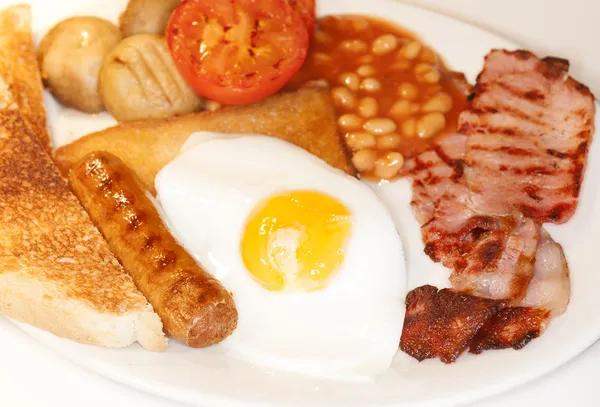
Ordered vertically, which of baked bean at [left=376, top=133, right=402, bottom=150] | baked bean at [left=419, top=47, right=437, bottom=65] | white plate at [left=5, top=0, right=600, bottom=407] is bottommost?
white plate at [left=5, top=0, right=600, bottom=407]

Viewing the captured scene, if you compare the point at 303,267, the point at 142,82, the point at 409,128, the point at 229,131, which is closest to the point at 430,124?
the point at 409,128

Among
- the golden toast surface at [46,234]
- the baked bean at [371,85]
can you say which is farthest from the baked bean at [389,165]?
the golden toast surface at [46,234]

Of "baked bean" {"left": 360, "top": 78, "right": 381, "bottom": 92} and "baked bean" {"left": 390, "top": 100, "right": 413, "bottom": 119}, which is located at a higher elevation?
"baked bean" {"left": 360, "top": 78, "right": 381, "bottom": 92}

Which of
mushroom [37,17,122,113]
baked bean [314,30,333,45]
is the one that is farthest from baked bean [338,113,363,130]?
mushroom [37,17,122,113]

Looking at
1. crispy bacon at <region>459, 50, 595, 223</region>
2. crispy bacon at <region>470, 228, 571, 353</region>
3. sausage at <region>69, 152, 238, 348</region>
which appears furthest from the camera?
crispy bacon at <region>459, 50, 595, 223</region>

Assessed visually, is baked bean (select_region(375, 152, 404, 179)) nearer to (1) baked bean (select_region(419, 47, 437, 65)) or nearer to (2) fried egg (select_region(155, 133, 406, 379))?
(2) fried egg (select_region(155, 133, 406, 379))

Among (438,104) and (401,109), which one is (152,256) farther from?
(438,104)

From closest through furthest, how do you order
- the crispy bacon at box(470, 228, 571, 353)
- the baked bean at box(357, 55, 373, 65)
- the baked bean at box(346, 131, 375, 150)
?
the crispy bacon at box(470, 228, 571, 353) < the baked bean at box(346, 131, 375, 150) < the baked bean at box(357, 55, 373, 65)
